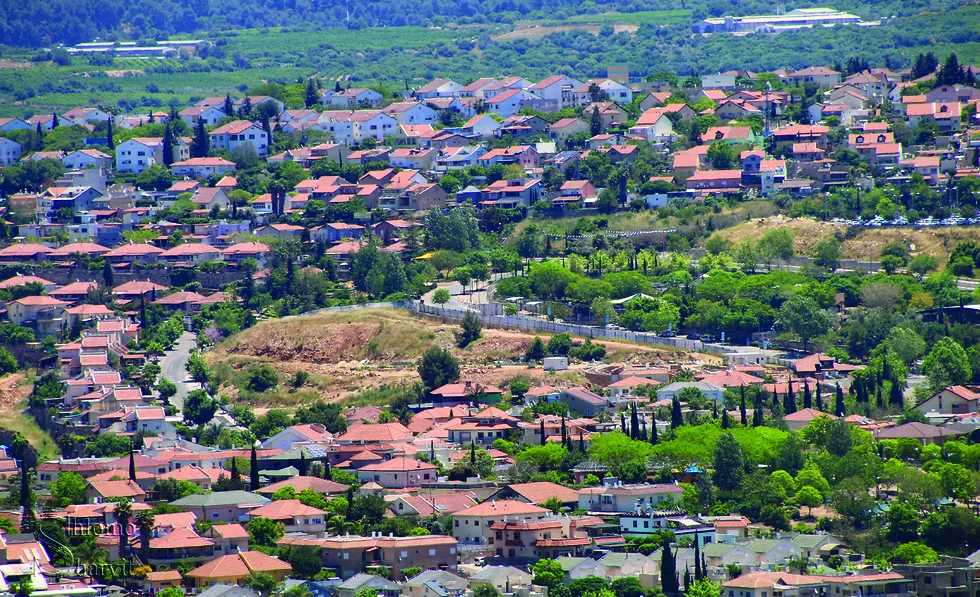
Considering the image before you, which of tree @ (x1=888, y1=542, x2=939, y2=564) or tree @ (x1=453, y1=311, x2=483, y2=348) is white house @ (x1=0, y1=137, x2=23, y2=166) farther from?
tree @ (x1=888, y1=542, x2=939, y2=564)

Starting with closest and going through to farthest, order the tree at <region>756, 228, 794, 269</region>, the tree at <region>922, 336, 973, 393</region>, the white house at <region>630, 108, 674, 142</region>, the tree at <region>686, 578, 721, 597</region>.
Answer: the tree at <region>686, 578, 721, 597</region>, the tree at <region>922, 336, 973, 393</region>, the tree at <region>756, 228, 794, 269</region>, the white house at <region>630, 108, 674, 142</region>

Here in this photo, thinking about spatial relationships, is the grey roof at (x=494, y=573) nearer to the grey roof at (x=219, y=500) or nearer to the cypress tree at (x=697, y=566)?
the cypress tree at (x=697, y=566)

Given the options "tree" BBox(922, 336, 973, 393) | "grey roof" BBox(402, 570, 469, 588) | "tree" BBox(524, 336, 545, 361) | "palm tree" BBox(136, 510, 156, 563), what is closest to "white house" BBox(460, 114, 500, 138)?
"tree" BBox(524, 336, 545, 361)

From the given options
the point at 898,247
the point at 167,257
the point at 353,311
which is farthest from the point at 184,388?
the point at 898,247

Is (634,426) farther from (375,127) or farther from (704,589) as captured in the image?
(375,127)

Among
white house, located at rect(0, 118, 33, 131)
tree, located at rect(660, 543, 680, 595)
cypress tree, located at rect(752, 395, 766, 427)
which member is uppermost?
white house, located at rect(0, 118, 33, 131)

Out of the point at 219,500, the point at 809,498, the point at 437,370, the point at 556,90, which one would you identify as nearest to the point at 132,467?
the point at 219,500
